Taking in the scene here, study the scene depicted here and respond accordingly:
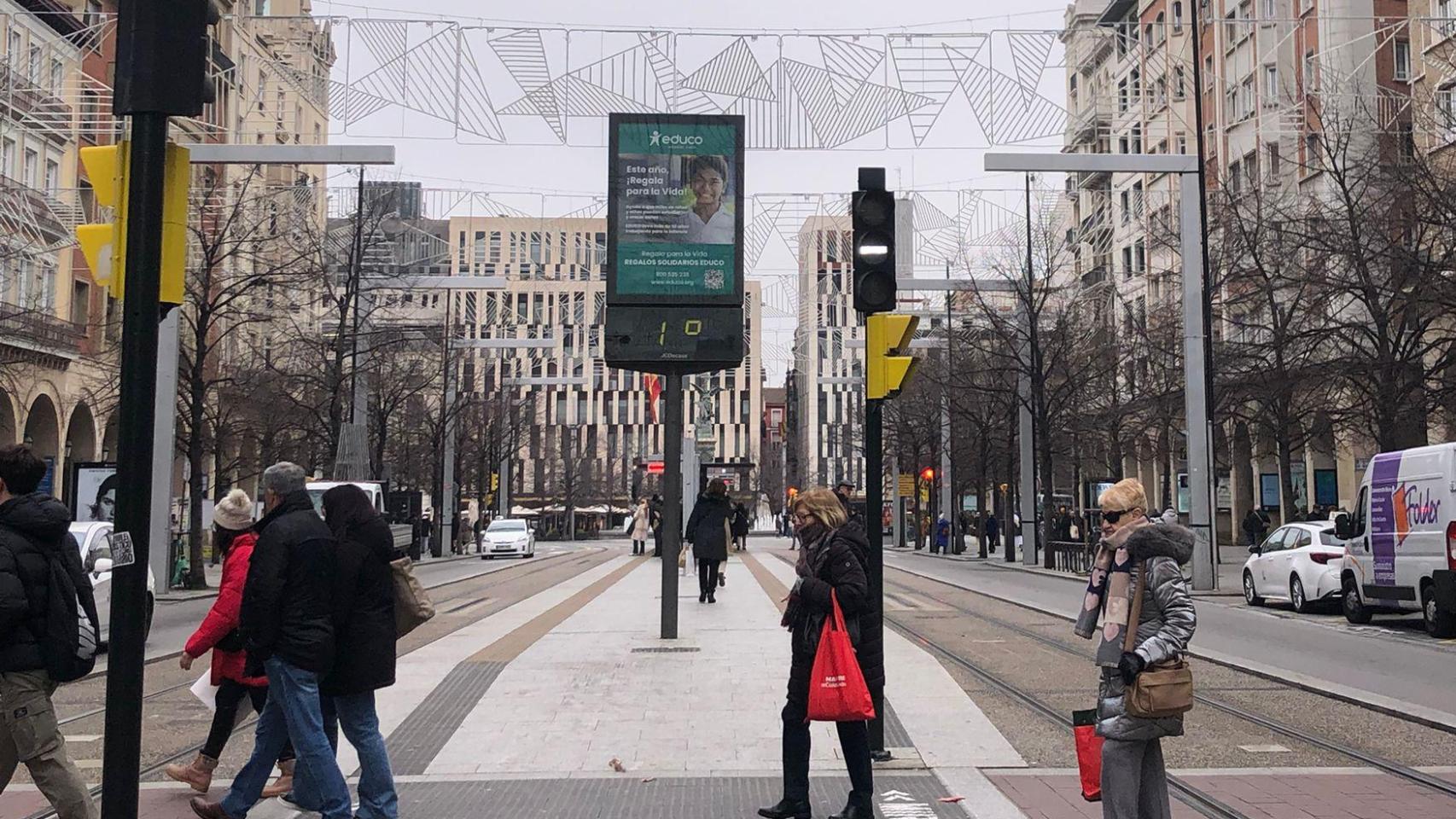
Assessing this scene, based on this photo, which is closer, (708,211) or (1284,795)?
(1284,795)

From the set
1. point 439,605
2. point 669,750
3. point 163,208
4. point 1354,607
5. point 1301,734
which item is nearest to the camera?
point 163,208

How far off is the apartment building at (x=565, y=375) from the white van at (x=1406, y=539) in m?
17.3

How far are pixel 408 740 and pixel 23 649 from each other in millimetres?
4262

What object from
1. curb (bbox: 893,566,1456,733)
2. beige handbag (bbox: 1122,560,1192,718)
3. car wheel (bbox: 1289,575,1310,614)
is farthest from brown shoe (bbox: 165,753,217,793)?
car wheel (bbox: 1289,575,1310,614)

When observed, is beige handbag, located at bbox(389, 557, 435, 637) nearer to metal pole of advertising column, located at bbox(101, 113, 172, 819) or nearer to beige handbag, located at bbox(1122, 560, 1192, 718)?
metal pole of advertising column, located at bbox(101, 113, 172, 819)

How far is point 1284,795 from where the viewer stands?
8.02 m

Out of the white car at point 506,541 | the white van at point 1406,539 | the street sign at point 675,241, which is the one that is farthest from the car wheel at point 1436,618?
the white car at point 506,541

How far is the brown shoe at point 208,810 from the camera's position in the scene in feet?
23.8

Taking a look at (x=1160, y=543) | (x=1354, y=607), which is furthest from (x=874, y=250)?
(x=1354, y=607)

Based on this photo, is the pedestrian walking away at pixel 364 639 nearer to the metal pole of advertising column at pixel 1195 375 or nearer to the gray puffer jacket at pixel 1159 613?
the gray puffer jacket at pixel 1159 613

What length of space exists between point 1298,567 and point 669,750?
54.9ft

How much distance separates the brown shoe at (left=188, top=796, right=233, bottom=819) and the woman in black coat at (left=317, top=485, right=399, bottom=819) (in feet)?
2.75

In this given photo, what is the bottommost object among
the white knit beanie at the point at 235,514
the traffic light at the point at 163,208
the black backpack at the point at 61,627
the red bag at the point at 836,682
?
the red bag at the point at 836,682

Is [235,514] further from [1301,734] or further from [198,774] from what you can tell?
[1301,734]
